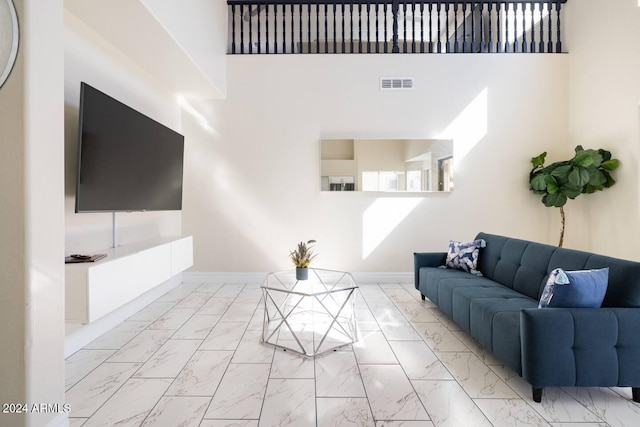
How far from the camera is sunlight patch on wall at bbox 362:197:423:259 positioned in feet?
15.8

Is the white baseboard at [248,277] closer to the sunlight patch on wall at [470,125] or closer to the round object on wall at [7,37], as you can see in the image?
the sunlight patch on wall at [470,125]

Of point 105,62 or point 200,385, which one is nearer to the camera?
point 200,385

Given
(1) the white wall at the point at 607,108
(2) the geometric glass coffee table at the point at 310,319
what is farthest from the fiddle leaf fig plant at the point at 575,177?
(2) the geometric glass coffee table at the point at 310,319

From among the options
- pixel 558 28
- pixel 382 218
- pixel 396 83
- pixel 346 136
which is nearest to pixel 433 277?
pixel 382 218

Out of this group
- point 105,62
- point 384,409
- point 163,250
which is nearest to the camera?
point 384,409

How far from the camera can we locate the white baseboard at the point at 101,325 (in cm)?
261

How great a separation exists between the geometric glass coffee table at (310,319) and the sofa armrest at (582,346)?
1.24 metres

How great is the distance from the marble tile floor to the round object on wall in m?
1.74

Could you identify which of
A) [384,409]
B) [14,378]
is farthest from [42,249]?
[384,409]

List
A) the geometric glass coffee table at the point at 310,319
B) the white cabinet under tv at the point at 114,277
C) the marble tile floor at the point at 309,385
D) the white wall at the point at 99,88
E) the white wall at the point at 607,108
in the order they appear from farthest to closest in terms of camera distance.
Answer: the white wall at the point at 607,108 → the geometric glass coffee table at the point at 310,319 → the white wall at the point at 99,88 → the white cabinet under tv at the point at 114,277 → the marble tile floor at the point at 309,385

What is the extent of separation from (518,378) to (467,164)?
319 cm

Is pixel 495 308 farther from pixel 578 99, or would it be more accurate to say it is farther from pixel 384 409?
pixel 578 99

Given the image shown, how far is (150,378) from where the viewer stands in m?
2.25

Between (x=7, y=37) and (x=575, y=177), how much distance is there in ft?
16.3
